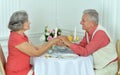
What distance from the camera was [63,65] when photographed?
279 centimetres

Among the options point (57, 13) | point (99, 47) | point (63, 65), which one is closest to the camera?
point (63, 65)

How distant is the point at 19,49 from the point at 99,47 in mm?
832

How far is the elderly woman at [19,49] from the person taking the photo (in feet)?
9.26

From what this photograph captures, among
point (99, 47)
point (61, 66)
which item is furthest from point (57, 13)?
point (61, 66)

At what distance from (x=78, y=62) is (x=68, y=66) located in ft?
0.36

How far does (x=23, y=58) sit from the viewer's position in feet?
9.44

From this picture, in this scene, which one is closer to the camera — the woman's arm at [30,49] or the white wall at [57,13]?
the woman's arm at [30,49]

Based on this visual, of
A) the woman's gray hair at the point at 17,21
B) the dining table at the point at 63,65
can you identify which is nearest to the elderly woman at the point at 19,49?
the woman's gray hair at the point at 17,21

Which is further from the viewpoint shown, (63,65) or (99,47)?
(99,47)

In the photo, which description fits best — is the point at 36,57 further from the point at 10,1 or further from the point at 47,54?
the point at 10,1

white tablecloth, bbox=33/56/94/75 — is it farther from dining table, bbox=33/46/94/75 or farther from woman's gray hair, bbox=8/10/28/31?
woman's gray hair, bbox=8/10/28/31

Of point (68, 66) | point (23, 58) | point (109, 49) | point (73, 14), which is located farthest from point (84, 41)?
point (73, 14)

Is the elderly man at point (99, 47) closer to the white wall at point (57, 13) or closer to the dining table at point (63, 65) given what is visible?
the dining table at point (63, 65)

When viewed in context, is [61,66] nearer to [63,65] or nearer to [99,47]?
[63,65]
